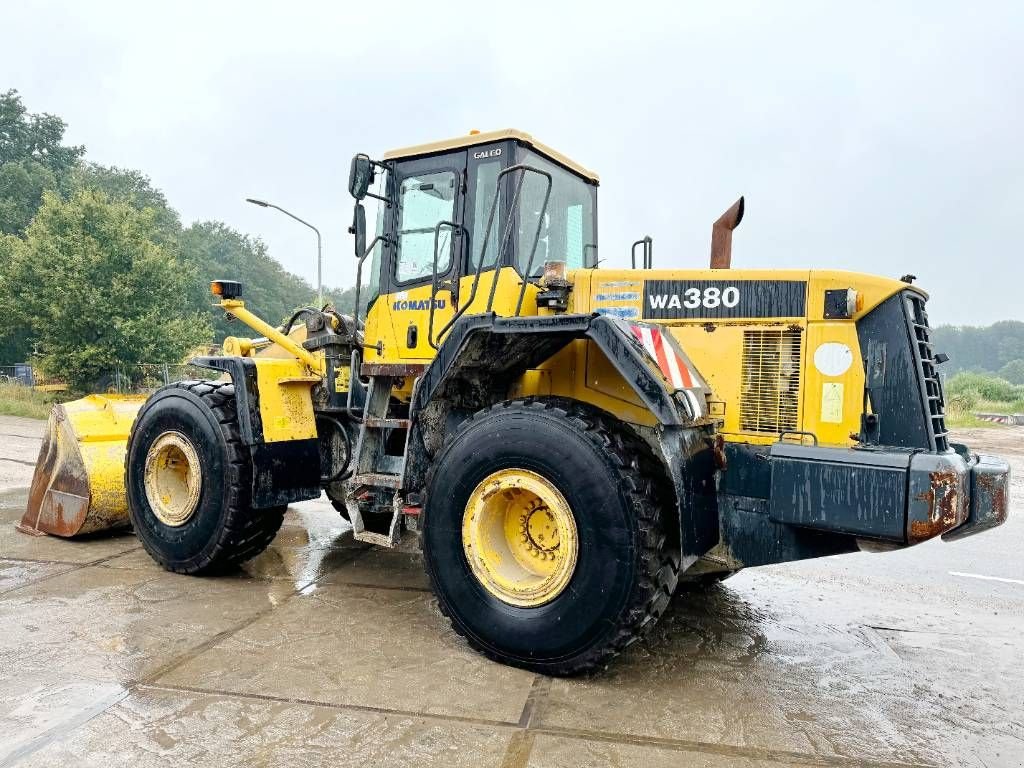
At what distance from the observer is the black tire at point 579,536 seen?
3.27m

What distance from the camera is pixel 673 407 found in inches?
130

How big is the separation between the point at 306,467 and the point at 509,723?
2.60m

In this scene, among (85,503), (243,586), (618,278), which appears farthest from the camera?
(85,503)

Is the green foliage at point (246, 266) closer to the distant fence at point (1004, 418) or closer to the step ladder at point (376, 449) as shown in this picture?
the distant fence at point (1004, 418)

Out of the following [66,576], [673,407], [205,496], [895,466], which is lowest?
[66,576]

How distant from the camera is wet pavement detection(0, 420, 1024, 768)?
2.83 meters

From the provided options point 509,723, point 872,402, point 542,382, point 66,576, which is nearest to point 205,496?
point 66,576

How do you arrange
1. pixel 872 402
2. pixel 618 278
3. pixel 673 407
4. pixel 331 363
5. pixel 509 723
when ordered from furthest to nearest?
pixel 331 363, pixel 618 278, pixel 872 402, pixel 673 407, pixel 509 723

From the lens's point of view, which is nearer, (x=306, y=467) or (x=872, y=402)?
(x=872, y=402)

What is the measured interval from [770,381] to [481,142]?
2238 mm

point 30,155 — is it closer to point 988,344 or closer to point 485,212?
point 485,212

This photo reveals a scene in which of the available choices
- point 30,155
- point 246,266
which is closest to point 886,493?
point 30,155

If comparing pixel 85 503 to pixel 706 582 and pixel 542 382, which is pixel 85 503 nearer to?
pixel 542 382

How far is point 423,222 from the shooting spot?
16.0 ft
